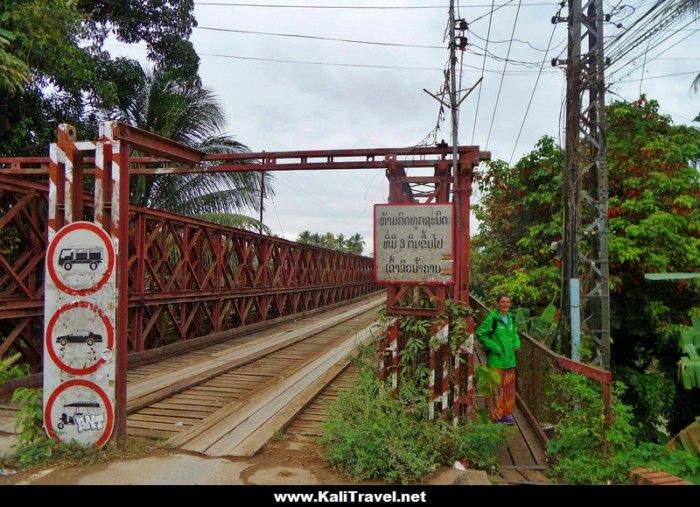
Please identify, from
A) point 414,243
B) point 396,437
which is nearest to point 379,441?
point 396,437

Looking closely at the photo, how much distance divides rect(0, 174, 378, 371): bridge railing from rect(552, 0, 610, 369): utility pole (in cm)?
732

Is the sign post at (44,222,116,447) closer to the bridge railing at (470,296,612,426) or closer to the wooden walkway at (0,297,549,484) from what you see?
the wooden walkway at (0,297,549,484)

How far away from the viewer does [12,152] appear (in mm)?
9883

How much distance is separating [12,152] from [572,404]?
10.8 m

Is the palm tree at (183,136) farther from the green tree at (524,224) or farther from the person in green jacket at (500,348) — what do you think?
the person in green jacket at (500,348)

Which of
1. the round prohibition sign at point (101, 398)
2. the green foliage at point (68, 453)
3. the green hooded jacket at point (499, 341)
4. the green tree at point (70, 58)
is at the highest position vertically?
the green tree at point (70, 58)

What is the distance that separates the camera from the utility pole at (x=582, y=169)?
808 cm

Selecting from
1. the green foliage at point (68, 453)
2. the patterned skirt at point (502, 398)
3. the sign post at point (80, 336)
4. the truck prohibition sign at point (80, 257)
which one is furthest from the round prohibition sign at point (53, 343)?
the patterned skirt at point (502, 398)

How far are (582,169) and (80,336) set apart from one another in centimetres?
782

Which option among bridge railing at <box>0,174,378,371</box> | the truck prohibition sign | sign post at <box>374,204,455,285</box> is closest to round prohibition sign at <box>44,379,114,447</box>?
the truck prohibition sign

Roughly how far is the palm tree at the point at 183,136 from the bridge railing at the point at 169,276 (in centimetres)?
244

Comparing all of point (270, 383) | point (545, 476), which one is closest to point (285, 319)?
point (270, 383)

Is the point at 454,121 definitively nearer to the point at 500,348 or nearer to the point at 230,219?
the point at 500,348
